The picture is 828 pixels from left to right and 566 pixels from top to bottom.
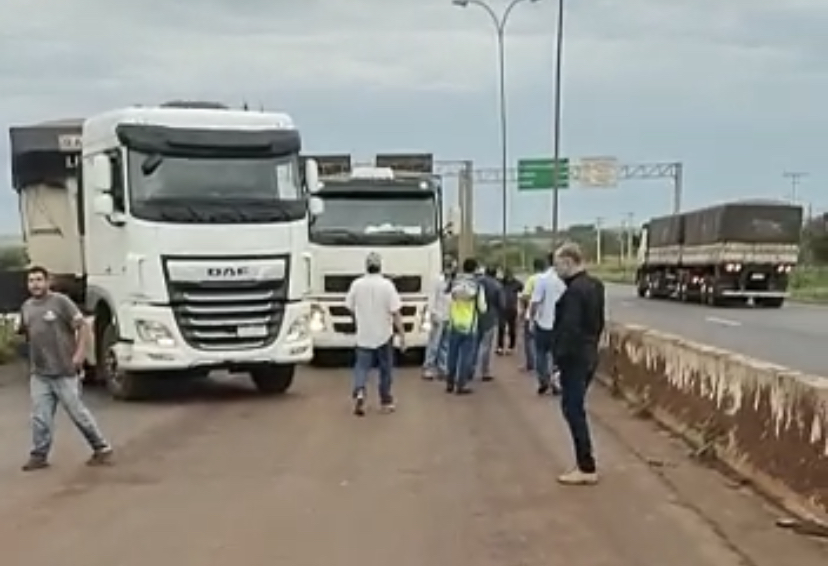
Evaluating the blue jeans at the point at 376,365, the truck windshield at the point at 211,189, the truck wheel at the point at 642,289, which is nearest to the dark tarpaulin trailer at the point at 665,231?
the truck wheel at the point at 642,289

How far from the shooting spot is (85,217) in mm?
20562

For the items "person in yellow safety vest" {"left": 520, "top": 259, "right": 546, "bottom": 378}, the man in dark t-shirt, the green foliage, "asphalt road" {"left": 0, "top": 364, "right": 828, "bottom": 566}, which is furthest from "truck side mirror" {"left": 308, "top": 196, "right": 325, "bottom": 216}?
the man in dark t-shirt

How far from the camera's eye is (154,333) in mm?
19031

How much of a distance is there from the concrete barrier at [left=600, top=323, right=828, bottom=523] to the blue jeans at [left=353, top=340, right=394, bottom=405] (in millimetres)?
2890

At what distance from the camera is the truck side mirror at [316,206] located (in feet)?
71.0

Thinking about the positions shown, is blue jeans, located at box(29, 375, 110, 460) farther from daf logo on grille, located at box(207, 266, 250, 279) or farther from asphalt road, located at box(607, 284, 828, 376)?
asphalt road, located at box(607, 284, 828, 376)

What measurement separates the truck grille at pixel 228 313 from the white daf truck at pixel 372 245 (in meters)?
5.58

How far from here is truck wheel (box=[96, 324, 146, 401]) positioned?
19828 mm

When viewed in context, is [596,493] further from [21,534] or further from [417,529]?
[21,534]

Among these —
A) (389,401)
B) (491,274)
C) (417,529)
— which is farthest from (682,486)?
(491,274)

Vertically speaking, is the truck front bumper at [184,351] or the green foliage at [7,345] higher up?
the truck front bumper at [184,351]

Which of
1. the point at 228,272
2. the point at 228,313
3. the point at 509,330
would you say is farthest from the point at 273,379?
the point at 509,330

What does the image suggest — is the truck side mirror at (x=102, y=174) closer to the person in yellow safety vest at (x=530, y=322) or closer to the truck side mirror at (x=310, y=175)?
the truck side mirror at (x=310, y=175)

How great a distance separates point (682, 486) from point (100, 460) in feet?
16.4
